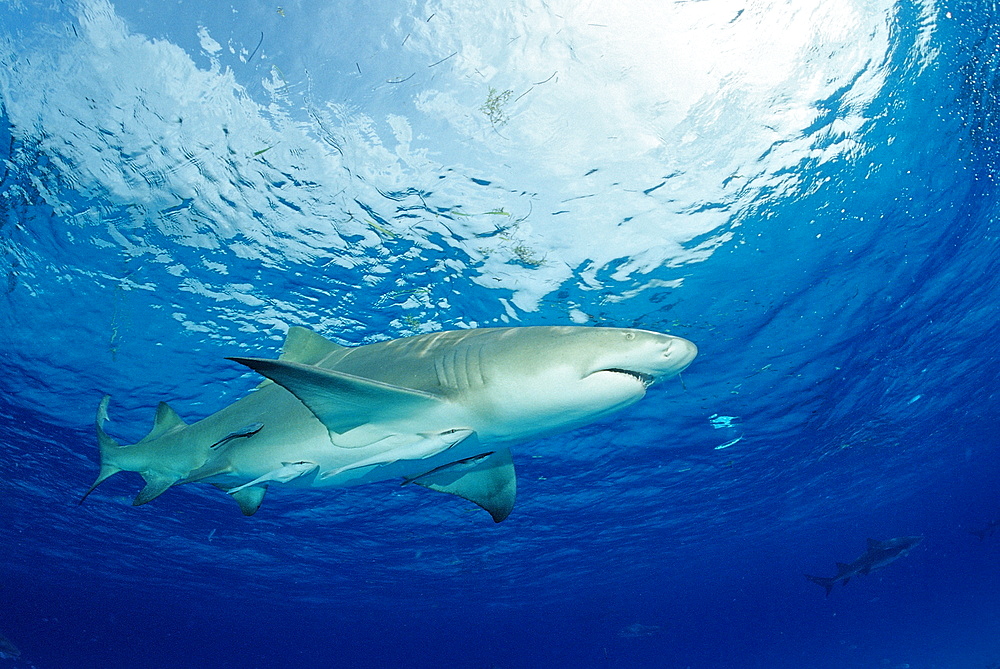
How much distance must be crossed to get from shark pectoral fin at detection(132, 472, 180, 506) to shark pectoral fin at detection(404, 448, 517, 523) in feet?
7.73

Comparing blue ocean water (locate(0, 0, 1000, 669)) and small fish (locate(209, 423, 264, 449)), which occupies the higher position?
blue ocean water (locate(0, 0, 1000, 669))

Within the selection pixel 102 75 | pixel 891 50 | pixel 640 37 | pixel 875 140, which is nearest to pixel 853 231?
pixel 875 140

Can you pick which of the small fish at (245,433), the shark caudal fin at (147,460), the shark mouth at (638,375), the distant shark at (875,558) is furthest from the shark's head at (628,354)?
the distant shark at (875,558)

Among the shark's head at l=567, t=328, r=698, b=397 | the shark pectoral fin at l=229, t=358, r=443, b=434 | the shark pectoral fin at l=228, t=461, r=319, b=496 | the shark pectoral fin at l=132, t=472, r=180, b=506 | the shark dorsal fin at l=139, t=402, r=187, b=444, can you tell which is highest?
the shark dorsal fin at l=139, t=402, r=187, b=444

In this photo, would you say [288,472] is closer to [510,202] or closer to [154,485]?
[154,485]

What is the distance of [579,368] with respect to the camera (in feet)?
8.87

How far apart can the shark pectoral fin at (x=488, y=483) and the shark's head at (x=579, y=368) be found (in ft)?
3.99

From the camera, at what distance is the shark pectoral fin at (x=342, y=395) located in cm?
234

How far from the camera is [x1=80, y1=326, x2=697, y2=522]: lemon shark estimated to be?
8.71ft

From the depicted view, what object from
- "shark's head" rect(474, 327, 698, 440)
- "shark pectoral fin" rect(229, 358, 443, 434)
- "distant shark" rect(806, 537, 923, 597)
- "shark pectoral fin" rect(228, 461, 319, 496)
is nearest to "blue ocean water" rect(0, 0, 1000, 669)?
"shark's head" rect(474, 327, 698, 440)

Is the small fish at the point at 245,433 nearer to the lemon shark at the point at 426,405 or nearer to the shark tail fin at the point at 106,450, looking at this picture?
the lemon shark at the point at 426,405

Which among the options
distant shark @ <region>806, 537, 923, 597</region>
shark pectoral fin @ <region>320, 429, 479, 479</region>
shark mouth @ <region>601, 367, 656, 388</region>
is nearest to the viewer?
shark mouth @ <region>601, 367, 656, 388</region>

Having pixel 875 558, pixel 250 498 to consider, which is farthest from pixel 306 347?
pixel 875 558

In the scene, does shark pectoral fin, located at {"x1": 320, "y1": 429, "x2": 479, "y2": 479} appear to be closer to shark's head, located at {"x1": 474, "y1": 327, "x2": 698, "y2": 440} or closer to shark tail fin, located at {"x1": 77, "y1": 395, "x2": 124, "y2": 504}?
shark's head, located at {"x1": 474, "y1": 327, "x2": 698, "y2": 440}
